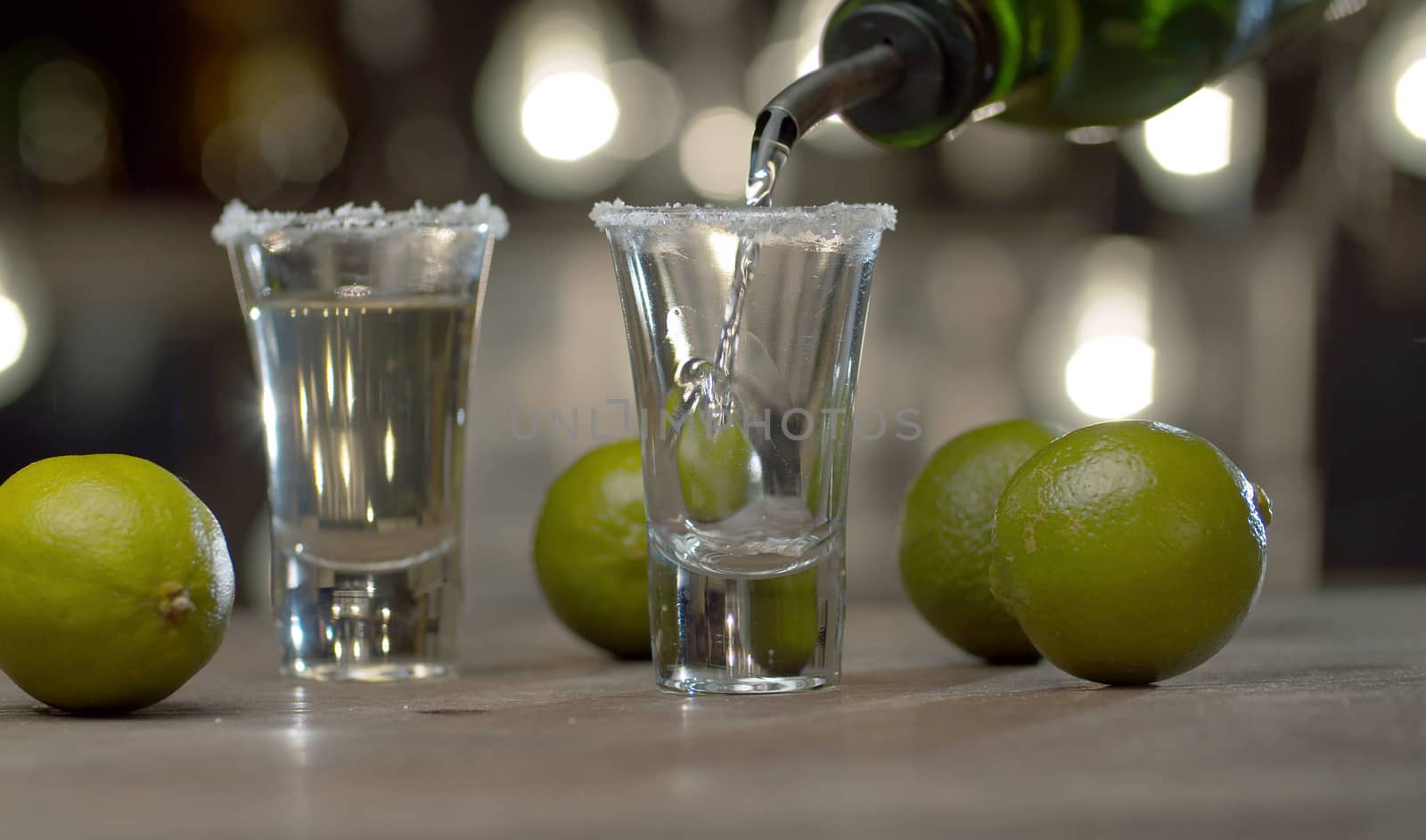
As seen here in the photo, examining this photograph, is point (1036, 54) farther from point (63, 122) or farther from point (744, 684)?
point (63, 122)

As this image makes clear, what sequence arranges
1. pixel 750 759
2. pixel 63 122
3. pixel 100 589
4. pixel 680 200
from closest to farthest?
pixel 750 759, pixel 100 589, pixel 63 122, pixel 680 200

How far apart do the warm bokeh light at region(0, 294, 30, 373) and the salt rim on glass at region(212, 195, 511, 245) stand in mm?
1297

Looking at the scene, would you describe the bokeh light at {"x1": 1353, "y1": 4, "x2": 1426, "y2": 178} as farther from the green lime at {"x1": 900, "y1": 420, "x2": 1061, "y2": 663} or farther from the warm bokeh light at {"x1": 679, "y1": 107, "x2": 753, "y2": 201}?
the green lime at {"x1": 900, "y1": 420, "x2": 1061, "y2": 663}

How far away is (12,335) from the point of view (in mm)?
2027

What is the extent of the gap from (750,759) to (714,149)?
1.68 metres

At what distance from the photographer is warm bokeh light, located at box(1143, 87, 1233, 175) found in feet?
6.93

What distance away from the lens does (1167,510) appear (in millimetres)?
703

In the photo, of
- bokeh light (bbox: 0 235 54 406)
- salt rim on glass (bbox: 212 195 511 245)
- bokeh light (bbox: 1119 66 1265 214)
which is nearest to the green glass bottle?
salt rim on glass (bbox: 212 195 511 245)

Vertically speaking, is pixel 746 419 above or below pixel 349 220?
below

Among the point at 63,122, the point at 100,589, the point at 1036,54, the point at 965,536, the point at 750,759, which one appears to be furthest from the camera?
the point at 63,122

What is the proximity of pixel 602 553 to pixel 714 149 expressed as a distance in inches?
52.4

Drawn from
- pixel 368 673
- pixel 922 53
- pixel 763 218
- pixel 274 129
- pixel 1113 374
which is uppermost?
pixel 274 129

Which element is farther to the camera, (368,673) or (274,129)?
(274,129)

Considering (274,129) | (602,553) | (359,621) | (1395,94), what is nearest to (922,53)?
(602,553)
